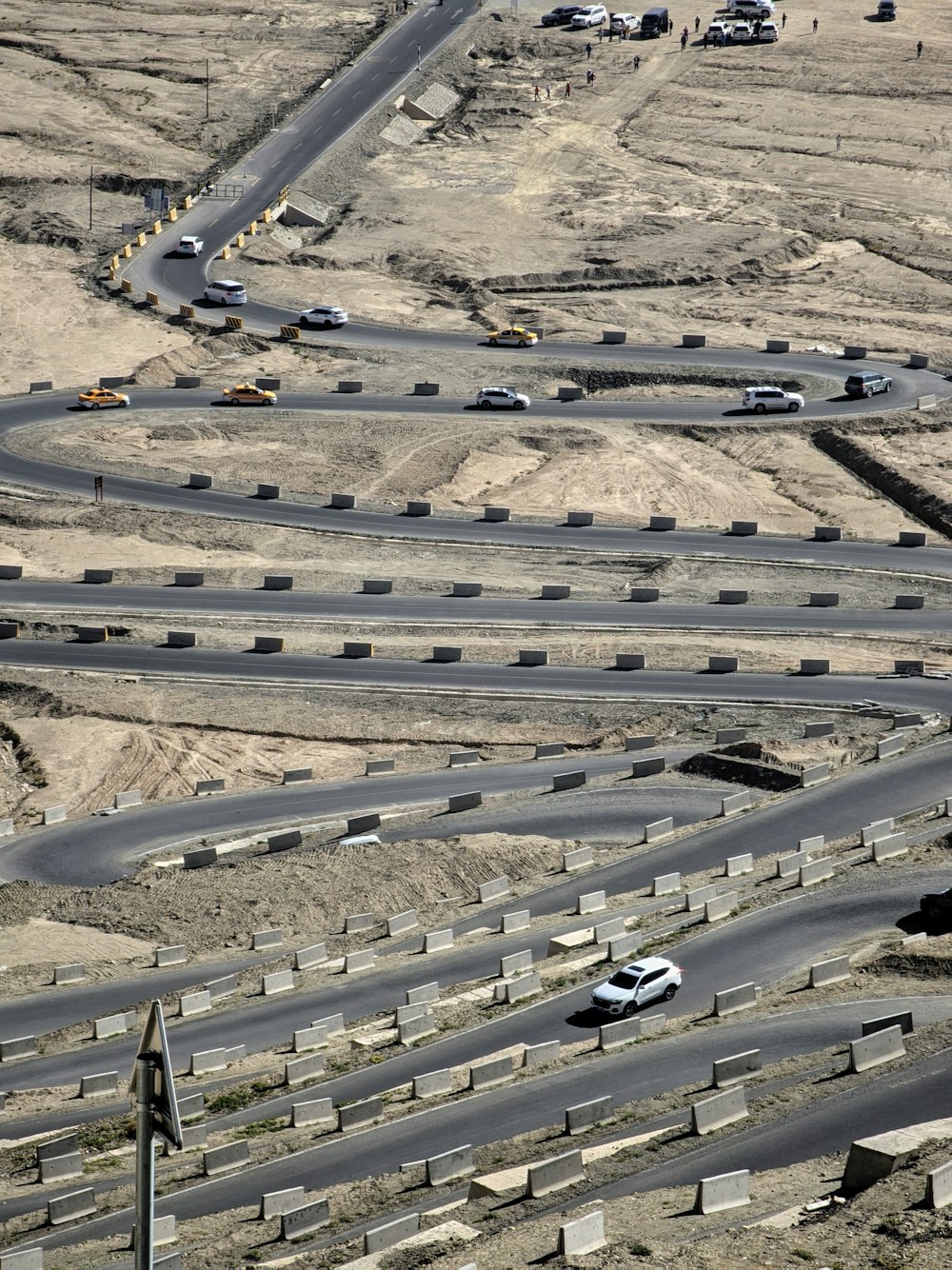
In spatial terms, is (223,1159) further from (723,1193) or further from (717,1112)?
(723,1193)

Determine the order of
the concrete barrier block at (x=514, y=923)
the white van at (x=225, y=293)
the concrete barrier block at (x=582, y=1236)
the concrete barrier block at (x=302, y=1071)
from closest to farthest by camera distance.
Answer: the concrete barrier block at (x=582, y=1236)
the concrete barrier block at (x=302, y=1071)
the concrete barrier block at (x=514, y=923)
the white van at (x=225, y=293)

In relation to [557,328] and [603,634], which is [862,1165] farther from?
[557,328]

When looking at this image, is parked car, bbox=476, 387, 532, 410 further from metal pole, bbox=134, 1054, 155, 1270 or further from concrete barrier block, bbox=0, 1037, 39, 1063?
metal pole, bbox=134, 1054, 155, 1270

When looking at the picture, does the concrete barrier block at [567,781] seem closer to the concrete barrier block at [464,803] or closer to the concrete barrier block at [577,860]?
the concrete barrier block at [464,803]

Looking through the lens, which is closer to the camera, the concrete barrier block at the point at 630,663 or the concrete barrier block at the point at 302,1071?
the concrete barrier block at the point at 302,1071

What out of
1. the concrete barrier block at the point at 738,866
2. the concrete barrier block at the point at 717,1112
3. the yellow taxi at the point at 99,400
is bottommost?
the concrete barrier block at the point at 738,866

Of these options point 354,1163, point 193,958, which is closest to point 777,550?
point 193,958

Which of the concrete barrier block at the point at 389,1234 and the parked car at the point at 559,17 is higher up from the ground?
the parked car at the point at 559,17

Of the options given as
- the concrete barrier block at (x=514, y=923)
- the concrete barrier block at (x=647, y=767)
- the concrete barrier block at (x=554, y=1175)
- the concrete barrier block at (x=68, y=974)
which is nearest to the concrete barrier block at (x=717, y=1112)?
the concrete barrier block at (x=554, y=1175)
